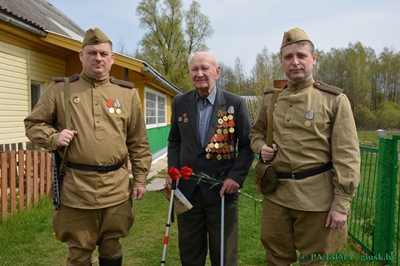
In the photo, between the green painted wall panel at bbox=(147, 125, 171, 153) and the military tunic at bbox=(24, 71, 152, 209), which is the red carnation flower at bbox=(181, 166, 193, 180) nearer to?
the military tunic at bbox=(24, 71, 152, 209)

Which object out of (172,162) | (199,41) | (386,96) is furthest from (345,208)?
(386,96)

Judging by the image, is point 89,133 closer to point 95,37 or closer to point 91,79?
point 91,79

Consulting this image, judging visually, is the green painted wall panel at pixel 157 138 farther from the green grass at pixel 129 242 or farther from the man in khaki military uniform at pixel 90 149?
the man in khaki military uniform at pixel 90 149

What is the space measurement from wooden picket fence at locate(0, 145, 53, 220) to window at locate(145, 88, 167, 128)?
233 inches

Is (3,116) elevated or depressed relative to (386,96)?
depressed

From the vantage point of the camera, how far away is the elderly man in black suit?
2.81 m

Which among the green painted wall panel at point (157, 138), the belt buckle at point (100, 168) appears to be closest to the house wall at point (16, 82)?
the green painted wall panel at point (157, 138)

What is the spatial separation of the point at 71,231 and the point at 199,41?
3291 cm

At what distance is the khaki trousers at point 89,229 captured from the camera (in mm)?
2590

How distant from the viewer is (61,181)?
2.63 m

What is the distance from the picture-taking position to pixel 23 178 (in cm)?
534

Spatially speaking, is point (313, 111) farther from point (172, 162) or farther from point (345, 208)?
point (172, 162)

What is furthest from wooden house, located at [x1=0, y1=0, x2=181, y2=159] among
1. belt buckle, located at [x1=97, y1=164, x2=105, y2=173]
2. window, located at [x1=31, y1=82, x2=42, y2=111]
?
belt buckle, located at [x1=97, y1=164, x2=105, y2=173]

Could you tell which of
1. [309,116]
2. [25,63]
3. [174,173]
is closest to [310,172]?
[309,116]
